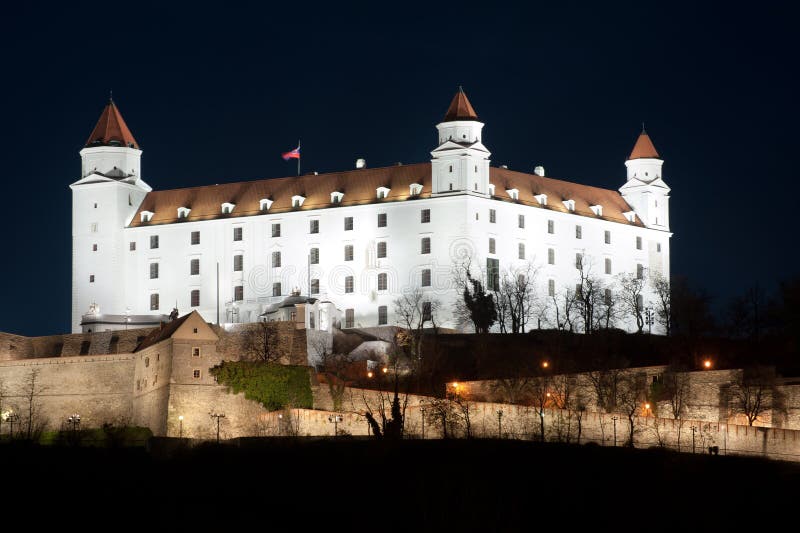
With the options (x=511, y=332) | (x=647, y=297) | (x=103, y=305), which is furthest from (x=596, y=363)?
(x=103, y=305)

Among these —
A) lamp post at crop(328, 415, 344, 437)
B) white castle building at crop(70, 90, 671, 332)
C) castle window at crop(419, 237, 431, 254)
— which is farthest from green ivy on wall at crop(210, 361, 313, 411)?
castle window at crop(419, 237, 431, 254)

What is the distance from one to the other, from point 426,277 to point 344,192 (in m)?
7.41

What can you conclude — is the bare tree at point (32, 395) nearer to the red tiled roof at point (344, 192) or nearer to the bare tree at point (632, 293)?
the red tiled roof at point (344, 192)

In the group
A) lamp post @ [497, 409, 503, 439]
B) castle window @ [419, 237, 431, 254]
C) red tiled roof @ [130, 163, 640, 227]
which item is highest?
red tiled roof @ [130, 163, 640, 227]

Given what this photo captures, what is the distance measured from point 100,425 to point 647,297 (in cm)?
3014

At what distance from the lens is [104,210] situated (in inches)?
4018

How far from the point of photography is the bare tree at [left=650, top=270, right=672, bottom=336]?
314 ft

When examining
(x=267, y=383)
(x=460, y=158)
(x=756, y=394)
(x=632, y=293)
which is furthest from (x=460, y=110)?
(x=756, y=394)

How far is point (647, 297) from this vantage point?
331ft

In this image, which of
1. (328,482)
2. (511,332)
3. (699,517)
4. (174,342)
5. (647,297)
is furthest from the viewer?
(647,297)

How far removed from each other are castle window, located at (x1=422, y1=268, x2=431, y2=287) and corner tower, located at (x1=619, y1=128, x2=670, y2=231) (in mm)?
14476

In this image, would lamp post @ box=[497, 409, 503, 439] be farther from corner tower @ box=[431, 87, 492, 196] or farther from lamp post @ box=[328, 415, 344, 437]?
corner tower @ box=[431, 87, 492, 196]

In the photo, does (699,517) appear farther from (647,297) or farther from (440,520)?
(647,297)

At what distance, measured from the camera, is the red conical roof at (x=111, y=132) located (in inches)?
4092
